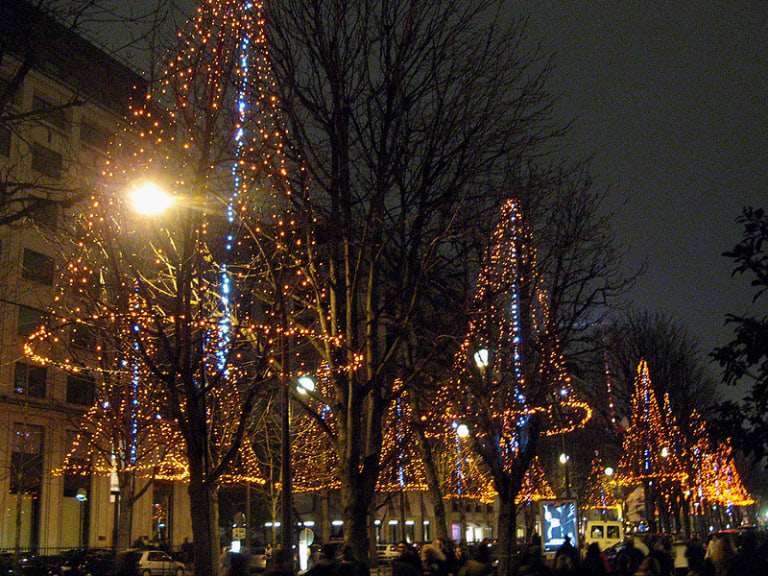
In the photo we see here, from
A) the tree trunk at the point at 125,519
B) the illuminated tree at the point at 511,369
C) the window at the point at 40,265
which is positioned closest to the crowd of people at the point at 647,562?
the illuminated tree at the point at 511,369

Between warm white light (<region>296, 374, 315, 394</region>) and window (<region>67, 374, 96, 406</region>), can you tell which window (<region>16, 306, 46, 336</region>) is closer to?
window (<region>67, 374, 96, 406</region>)

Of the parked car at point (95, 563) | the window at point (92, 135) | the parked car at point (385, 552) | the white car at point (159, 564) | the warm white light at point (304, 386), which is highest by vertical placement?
the window at point (92, 135)

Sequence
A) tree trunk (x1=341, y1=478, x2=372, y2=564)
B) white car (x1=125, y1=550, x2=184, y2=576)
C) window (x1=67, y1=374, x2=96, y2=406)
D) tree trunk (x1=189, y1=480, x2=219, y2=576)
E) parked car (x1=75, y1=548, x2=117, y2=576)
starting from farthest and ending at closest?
window (x1=67, y1=374, x2=96, y2=406), white car (x1=125, y1=550, x2=184, y2=576), parked car (x1=75, y1=548, x2=117, y2=576), tree trunk (x1=341, y1=478, x2=372, y2=564), tree trunk (x1=189, y1=480, x2=219, y2=576)

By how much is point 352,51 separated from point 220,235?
4.67 m

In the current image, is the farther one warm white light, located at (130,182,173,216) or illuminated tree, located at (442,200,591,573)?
illuminated tree, located at (442,200,591,573)

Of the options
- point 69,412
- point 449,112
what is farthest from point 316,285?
point 69,412

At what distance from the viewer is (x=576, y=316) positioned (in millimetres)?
25781

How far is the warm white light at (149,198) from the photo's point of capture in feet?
43.1

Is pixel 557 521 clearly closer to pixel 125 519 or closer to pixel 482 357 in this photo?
pixel 482 357

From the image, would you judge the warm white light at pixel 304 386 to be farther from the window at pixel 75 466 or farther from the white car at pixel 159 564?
Result: the window at pixel 75 466

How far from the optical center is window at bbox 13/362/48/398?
119ft

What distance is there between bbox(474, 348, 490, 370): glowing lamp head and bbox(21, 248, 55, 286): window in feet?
67.6

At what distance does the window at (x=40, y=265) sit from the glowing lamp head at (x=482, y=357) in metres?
20.6

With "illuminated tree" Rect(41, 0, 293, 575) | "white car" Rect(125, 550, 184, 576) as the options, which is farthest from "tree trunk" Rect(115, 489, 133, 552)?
"illuminated tree" Rect(41, 0, 293, 575)
